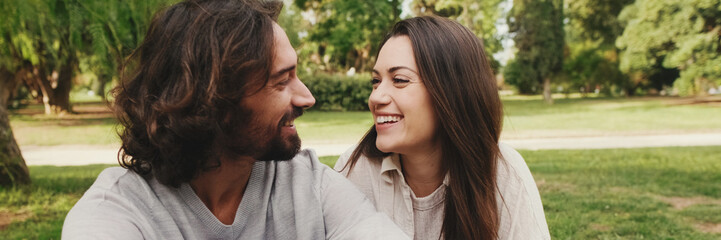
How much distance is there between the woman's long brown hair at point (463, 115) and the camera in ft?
8.04

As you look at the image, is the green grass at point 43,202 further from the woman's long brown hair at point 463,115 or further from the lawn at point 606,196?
the woman's long brown hair at point 463,115

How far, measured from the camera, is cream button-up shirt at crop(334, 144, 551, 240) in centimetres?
243

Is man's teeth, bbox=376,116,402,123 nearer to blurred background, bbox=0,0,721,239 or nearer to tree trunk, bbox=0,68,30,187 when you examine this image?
blurred background, bbox=0,0,721,239

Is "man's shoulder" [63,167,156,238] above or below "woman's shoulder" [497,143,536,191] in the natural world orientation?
above

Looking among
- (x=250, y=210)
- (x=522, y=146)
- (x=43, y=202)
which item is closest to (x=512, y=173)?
(x=250, y=210)

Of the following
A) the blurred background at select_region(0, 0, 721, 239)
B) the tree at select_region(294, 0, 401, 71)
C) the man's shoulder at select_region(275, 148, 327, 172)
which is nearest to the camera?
the man's shoulder at select_region(275, 148, 327, 172)

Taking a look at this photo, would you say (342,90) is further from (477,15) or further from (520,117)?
(477,15)

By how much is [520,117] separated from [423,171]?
17.8m

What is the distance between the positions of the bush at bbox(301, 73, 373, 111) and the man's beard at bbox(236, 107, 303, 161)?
22260mm

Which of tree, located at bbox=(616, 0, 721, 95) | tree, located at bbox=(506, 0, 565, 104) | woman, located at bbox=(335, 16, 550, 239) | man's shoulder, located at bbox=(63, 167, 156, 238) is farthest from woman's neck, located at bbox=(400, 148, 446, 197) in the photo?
tree, located at bbox=(506, 0, 565, 104)

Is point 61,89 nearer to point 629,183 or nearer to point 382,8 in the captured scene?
point 382,8

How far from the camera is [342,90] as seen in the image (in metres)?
24.1

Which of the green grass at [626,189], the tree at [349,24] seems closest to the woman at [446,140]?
the green grass at [626,189]

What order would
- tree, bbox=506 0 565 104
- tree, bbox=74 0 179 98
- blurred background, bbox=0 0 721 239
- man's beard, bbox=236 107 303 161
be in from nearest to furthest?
man's beard, bbox=236 107 303 161 < tree, bbox=74 0 179 98 < blurred background, bbox=0 0 721 239 < tree, bbox=506 0 565 104
